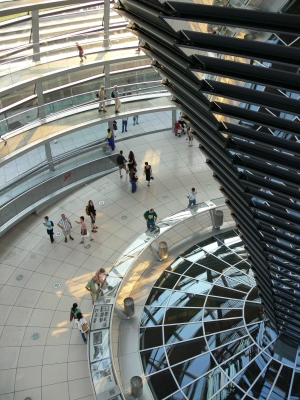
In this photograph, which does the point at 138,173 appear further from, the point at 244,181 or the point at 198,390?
the point at 244,181

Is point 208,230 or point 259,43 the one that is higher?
point 208,230

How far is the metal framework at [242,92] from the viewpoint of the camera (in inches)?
233

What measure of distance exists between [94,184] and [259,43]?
17.9 meters

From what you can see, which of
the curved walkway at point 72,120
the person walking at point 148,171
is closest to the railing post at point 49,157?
the curved walkway at point 72,120

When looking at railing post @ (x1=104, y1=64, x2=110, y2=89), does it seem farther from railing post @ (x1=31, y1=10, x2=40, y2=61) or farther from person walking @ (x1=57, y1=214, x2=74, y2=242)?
person walking @ (x1=57, y1=214, x2=74, y2=242)

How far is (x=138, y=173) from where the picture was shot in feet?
77.5

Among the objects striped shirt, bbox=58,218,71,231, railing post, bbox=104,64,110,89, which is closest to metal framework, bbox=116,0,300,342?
striped shirt, bbox=58,218,71,231

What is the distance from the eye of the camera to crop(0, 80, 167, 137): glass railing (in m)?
21.3

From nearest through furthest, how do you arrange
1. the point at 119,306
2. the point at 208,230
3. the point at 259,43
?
1. the point at 259,43
2. the point at 119,306
3. the point at 208,230

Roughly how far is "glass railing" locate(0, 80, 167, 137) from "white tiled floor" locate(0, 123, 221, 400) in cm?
291

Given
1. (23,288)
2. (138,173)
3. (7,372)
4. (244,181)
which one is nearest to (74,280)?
(23,288)

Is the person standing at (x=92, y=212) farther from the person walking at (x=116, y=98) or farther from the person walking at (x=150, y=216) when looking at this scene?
the person walking at (x=116, y=98)

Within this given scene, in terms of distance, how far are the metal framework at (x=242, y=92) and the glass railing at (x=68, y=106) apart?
13426 mm

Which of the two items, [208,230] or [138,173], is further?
[138,173]
